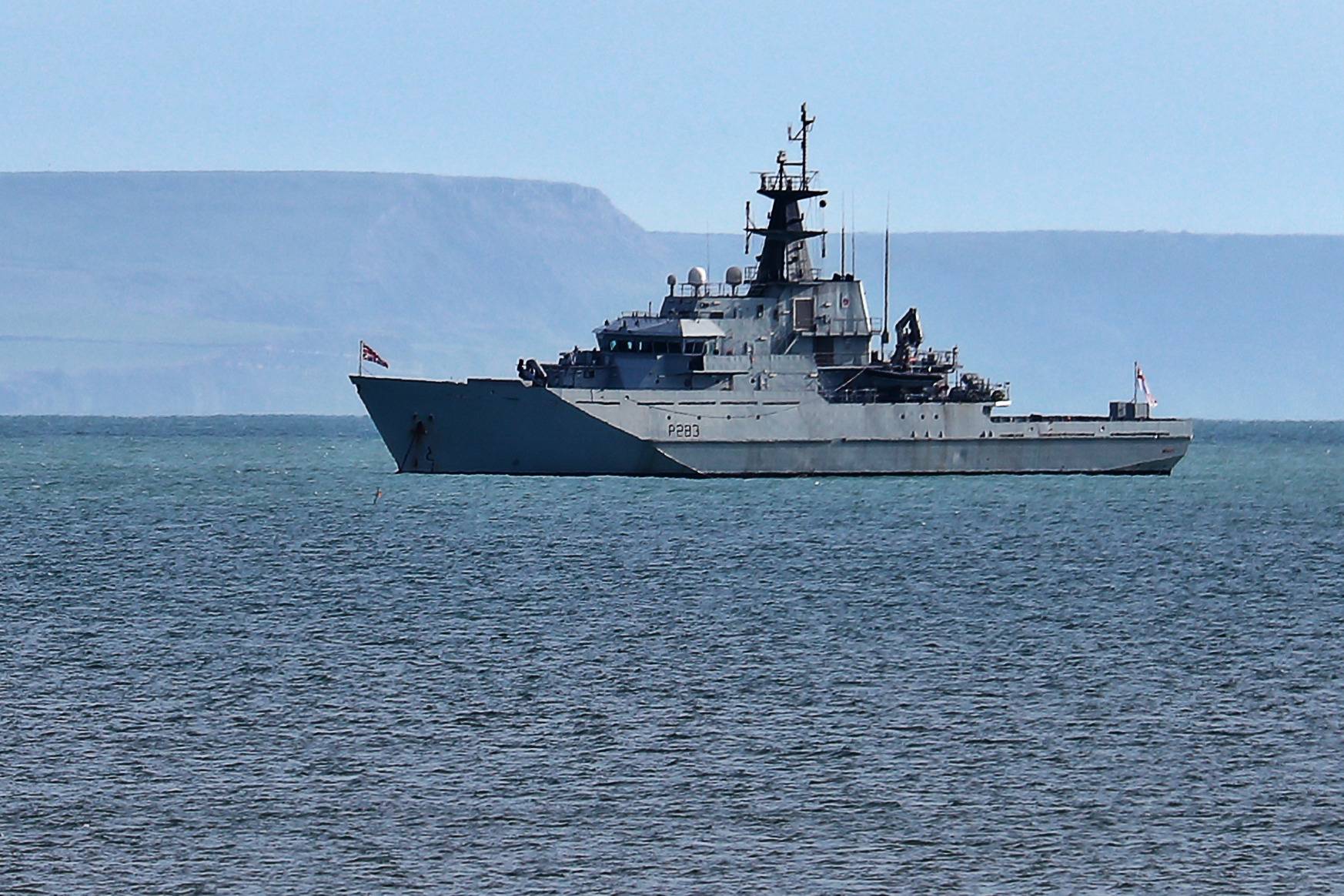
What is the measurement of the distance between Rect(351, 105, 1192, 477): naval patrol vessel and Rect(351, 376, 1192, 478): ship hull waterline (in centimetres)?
6

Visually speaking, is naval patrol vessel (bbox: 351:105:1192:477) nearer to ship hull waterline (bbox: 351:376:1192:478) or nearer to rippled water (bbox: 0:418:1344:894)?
ship hull waterline (bbox: 351:376:1192:478)

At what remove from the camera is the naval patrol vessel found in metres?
57.8

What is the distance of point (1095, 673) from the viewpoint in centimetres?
2755

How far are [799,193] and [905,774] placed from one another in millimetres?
46060

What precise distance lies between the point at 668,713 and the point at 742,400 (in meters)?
36.4

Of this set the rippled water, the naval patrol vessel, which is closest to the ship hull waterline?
the naval patrol vessel

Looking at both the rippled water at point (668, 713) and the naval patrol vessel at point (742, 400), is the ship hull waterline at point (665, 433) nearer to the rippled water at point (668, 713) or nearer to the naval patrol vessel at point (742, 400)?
the naval patrol vessel at point (742, 400)

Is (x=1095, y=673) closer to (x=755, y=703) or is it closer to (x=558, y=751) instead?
(x=755, y=703)

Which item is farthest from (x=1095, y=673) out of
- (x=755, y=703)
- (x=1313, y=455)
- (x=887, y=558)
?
(x=1313, y=455)

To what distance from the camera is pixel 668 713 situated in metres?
24.0

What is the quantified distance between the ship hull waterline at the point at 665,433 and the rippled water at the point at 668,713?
701 centimetres

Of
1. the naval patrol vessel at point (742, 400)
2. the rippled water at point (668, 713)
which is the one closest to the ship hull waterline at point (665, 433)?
the naval patrol vessel at point (742, 400)

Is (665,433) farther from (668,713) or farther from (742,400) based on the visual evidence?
(668,713)

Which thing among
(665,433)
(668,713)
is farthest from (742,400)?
(668,713)
